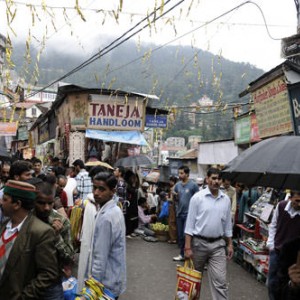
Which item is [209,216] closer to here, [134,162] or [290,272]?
[290,272]

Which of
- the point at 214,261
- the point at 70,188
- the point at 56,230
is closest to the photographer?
the point at 56,230

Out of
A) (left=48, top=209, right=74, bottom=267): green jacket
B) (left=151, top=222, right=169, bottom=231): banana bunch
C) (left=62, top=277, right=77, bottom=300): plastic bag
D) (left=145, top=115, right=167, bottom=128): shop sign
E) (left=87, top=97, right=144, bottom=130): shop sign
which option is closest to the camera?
(left=48, top=209, right=74, bottom=267): green jacket

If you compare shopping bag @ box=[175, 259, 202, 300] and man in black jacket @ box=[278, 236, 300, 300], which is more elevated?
man in black jacket @ box=[278, 236, 300, 300]

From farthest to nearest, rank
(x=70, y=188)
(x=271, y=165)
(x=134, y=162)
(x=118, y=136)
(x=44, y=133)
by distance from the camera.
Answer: (x=44, y=133) < (x=118, y=136) < (x=134, y=162) < (x=70, y=188) < (x=271, y=165)

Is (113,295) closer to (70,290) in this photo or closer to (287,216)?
(70,290)

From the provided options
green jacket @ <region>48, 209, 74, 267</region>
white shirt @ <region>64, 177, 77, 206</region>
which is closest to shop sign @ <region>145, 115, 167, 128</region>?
white shirt @ <region>64, 177, 77, 206</region>

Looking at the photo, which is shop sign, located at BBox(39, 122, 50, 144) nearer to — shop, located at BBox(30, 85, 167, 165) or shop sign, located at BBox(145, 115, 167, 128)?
shop, located at BBox(30, 85, 167, 165)

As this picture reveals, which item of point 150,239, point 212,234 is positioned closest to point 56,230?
point 212,234

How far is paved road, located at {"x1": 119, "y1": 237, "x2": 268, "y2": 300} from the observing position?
5.73 metres

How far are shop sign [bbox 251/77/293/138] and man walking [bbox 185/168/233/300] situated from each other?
3285 mm

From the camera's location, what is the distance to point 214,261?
4.60 m

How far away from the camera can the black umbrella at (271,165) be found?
8.83 feet

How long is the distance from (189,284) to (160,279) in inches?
90.9

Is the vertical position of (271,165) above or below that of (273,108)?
below
